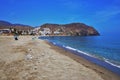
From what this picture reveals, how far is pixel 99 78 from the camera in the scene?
13641 mm

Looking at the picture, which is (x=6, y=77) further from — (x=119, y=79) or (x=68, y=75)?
(x=119, y=79)

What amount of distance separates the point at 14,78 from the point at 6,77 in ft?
1.79

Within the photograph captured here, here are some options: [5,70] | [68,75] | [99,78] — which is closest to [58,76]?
[68,75]

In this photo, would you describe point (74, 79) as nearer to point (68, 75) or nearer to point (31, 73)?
point (68, 75)

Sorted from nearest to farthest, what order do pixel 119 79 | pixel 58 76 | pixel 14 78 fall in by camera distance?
pixel 14 78 < pixel 58 76 < pixel 119 79

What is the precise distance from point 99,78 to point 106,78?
0.66 m

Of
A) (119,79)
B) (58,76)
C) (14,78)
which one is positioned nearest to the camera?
(14,78)

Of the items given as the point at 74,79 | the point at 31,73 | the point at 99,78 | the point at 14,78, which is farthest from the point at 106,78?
the point at 14,78

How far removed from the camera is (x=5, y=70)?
47.7ft

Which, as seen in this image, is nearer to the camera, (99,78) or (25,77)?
(25,77)

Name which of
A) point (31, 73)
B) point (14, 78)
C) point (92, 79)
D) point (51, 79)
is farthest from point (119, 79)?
point (14, 78)

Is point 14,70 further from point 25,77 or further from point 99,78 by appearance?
point 99,78

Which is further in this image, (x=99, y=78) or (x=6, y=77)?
(x=99, y=78)

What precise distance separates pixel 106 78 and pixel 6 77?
22.0 feet
